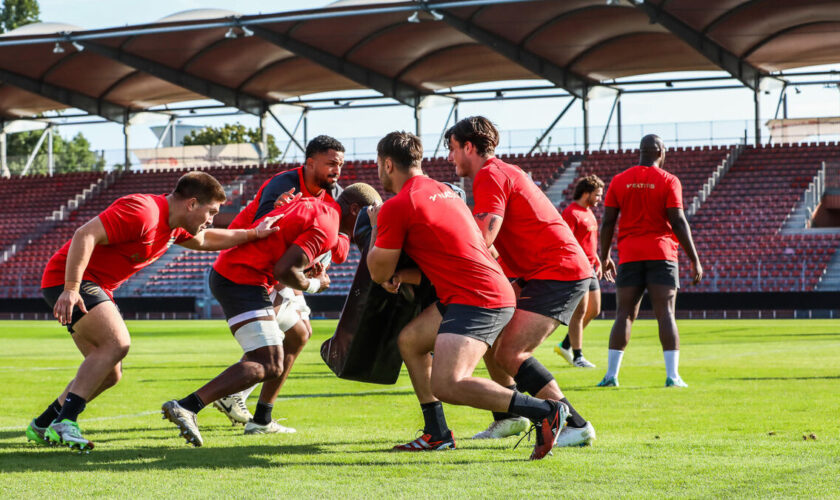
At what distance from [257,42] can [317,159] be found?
28.4 meters

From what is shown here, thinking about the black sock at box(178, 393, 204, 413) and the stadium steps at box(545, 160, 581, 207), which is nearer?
the black sock at box(178, 393, 204, 413)

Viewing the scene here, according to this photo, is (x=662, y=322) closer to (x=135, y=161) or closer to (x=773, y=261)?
(x=773, y=261)

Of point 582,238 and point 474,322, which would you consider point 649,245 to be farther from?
point 474,322

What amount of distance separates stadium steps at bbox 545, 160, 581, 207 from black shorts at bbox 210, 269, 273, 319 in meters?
29.4

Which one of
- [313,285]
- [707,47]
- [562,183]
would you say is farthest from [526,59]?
[313,285]

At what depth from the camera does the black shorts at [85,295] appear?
6113mm

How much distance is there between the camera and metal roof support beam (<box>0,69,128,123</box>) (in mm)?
39375

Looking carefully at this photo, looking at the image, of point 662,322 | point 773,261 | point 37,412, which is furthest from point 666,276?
point 773,261

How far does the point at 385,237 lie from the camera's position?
547 centimetres

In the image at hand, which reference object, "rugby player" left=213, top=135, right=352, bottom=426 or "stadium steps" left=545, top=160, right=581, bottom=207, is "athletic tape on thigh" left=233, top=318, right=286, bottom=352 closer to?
"rugby player" left=213, top=135, right=352, bottom=426

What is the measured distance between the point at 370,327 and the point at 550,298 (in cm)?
106

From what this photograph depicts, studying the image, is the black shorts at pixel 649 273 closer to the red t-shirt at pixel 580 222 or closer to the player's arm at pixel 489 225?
the red t-shirt at pixel 580 222

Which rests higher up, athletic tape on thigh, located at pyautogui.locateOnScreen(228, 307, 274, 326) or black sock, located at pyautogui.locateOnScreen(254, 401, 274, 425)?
athletic tape on thigh, located at pyautogui.locateOnScreen(228, 307, 274, 326)

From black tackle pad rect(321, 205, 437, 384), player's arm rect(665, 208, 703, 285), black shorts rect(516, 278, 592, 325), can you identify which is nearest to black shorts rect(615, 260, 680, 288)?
player's arm rect(665, 208, 703, 285)
